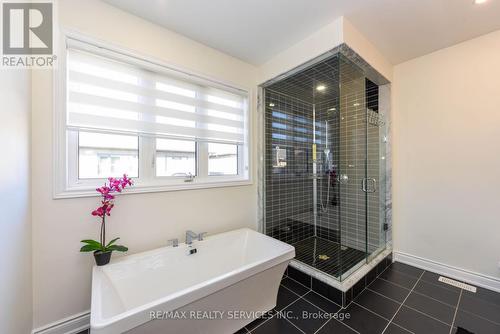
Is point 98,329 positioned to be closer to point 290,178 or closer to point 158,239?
point 158,239

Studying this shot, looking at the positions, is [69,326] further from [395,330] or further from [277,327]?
[395,330]

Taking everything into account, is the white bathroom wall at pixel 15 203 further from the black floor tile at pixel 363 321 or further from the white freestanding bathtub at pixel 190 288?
the black floor tile at pixel 363 321

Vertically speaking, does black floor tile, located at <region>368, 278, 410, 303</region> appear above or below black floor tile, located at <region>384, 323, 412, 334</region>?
above

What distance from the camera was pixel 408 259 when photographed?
2578mm

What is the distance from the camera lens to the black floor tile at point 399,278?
7.01 ft

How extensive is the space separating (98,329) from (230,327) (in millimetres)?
914

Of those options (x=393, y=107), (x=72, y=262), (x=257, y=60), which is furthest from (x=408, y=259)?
(x=72, y=262)

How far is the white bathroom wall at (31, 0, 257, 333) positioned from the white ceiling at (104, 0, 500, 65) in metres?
0.16

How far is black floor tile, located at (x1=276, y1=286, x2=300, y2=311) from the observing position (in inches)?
73.1

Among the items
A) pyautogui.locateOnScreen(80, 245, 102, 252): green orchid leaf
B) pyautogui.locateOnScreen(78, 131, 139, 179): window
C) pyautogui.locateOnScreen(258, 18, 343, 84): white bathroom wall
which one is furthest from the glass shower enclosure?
pyautogui.locateOnScreen(80, 245, 102, 252): green orchid leaf

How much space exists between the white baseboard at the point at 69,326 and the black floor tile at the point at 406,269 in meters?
3.20

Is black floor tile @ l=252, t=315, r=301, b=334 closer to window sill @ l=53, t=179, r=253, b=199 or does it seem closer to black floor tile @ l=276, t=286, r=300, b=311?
black floor tile @ l=276, t=286, r=300, b=311

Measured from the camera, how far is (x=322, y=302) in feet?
6.19

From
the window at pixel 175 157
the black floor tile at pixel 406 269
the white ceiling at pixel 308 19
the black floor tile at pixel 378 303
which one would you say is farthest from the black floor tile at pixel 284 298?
the white ceiling at pixel 308 19
